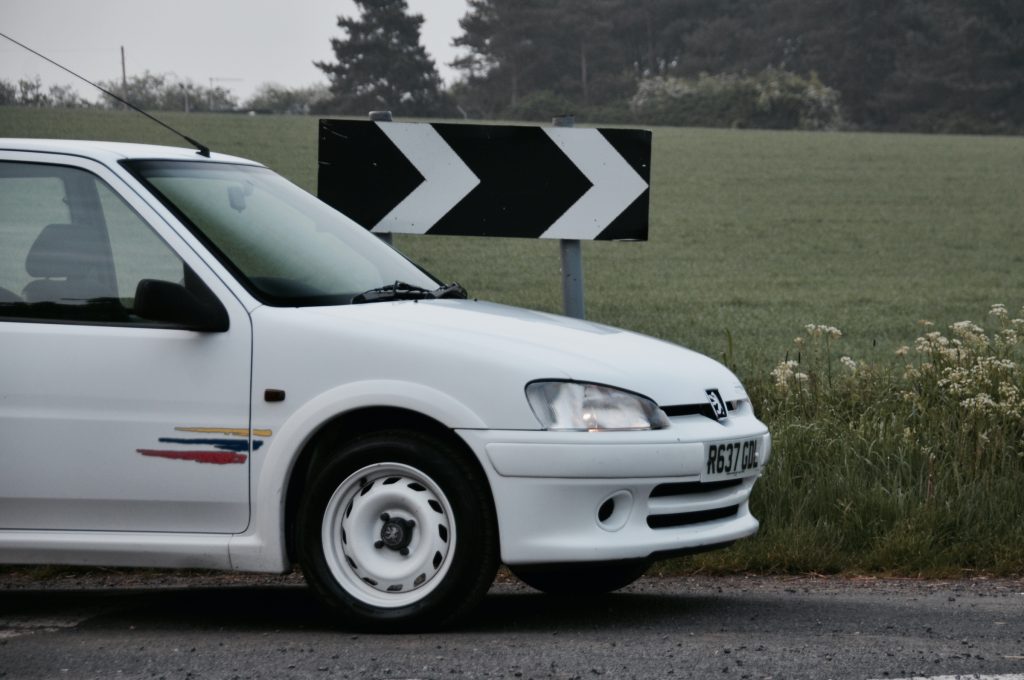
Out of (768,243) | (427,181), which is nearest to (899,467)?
(427,181)

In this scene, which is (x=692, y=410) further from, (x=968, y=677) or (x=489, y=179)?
(x=489, y=179)

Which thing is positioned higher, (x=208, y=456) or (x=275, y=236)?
(x=275, y=236)

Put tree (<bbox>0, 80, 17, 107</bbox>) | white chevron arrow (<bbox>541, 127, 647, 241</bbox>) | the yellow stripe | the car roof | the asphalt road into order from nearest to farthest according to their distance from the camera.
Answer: the asphalt road, the yellow stripe, the car roof, white chevron arrow (<bbox>541, 127, 647, 241</bbox>), tree (<bbox>0, 80, 17, 107</bbox>)

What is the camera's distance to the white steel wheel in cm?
546

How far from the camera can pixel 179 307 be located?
552cm

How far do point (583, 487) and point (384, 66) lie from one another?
194 ft

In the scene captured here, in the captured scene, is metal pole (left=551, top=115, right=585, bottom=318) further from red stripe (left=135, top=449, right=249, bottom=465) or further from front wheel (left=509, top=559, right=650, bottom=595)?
red stripe (left=135, top=449, right=249, bottom=465)

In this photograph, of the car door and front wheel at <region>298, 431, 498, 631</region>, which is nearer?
front wheel at <region>298, 431, 498, 631</region>

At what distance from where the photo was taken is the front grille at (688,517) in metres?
5.55

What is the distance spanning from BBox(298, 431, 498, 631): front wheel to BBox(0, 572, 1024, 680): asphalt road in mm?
117

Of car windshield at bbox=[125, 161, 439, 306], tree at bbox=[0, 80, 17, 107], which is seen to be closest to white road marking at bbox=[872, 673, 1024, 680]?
car windshield at bbox=[125, 161, 439, 306]

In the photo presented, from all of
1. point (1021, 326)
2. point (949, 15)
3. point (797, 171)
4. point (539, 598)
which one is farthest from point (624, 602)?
point (949, 15)

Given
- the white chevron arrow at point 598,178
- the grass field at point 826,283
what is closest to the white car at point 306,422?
the grass field at point 826,283

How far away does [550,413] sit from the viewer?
5.41 metres
